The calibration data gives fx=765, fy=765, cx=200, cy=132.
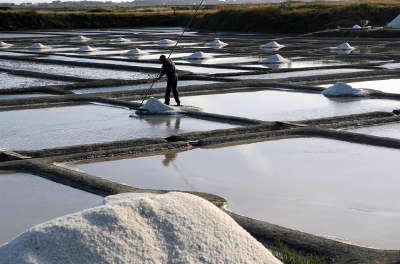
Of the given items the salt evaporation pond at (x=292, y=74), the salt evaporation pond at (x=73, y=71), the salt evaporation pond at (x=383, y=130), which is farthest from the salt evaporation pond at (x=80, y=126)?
the salt evaporation pond at (x=73, y=71)

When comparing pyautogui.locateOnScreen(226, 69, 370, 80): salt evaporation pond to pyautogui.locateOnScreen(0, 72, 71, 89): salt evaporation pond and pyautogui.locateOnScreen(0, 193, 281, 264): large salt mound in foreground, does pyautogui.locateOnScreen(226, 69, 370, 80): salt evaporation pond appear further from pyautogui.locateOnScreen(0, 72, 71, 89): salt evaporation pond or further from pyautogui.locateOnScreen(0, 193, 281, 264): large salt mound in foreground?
pyautogui.locateOnScreen(0, 193, 281, 264): large salt mound in foreground

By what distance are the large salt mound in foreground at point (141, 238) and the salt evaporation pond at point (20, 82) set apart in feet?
36.1

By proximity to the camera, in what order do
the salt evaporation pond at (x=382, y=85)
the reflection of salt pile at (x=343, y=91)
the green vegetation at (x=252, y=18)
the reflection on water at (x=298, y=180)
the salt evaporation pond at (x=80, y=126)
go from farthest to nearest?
the green vegetation at (x=252, y=18) → the salt evaporation pond at (x=382, y=85) → the reflection of salt pile at (x=343, y=91) → the salt evaporation pond at (x=80, y=126) → the reflection on water at (x=298, y=180)

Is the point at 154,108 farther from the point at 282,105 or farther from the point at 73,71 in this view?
the point at 73,71

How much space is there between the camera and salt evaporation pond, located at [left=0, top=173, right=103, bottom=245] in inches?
185

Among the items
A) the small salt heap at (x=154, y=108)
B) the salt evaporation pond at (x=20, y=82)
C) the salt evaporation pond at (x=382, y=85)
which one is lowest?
the salt evaporation pond at (x=20, y=82)

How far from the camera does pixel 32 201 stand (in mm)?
5285

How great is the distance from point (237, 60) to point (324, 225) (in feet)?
46.0

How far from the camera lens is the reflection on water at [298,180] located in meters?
4.66

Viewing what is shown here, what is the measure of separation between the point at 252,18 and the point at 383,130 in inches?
1074

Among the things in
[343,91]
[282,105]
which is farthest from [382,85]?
[282,105]

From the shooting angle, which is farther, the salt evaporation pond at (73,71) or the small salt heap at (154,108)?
the salt evaporation pond at (73,71)

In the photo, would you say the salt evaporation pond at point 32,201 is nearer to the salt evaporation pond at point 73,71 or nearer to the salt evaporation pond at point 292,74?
the salt evaporation pond at point 292,74

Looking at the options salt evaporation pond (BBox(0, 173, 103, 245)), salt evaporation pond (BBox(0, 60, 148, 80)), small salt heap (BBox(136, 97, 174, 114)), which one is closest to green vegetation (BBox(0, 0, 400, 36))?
salt evaporation pond (BBox(0, 60, 148, 80))
